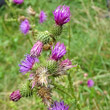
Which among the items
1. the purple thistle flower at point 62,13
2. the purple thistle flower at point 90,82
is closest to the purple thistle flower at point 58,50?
the purple thistle flower at point 62,13

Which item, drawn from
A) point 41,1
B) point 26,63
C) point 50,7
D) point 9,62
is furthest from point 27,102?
point 41,1

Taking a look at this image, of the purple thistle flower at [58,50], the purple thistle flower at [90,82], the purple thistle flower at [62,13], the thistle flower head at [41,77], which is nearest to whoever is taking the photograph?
the thistle flower head at [41,77]

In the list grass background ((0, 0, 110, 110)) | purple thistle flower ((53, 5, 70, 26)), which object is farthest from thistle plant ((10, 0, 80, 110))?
grass background ((0, 0, 110, 110))

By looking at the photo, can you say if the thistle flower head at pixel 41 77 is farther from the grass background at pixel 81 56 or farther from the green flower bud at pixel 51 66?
the grass background at pixel 81 56

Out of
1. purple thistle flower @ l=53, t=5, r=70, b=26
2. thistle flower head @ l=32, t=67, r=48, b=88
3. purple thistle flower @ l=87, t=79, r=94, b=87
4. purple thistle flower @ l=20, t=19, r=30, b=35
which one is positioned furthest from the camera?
purple thistle flower @ l=87, t=79, r=94, b=87

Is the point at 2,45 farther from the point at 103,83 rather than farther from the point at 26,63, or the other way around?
the point at 26,63

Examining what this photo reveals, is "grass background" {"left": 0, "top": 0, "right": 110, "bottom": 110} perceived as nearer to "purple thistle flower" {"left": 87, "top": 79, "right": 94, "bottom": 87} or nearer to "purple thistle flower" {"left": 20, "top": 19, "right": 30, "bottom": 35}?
"purple thistle flower" {"left": 87, "top": 79, "right": 94, "bottom": 87}

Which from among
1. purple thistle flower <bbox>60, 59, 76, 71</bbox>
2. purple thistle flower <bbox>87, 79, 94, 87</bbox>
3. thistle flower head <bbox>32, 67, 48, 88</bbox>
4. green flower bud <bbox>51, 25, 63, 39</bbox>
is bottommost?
purple thistle flower <bbox>87, 79, 94, 87</bbox>

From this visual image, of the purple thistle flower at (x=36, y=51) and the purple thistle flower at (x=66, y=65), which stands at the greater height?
the purple thistle flower at (x=36, y=51)

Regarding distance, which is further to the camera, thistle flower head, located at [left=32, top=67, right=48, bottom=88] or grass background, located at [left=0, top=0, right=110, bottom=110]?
grass background, located at [left=0, top=0, right=110, bottom=110]

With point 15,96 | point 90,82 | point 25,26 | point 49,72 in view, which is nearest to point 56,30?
point 49,72

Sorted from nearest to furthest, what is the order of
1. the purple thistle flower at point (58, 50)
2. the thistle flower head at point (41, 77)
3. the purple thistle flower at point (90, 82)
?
the thistle flower head at point (41, 77) < the purple thistle flower at point (58, 50) < the purple thistle flower at point (90, 82)

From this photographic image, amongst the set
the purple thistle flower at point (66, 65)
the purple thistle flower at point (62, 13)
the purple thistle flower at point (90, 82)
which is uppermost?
the purple thistle flower at point (62, 13)
